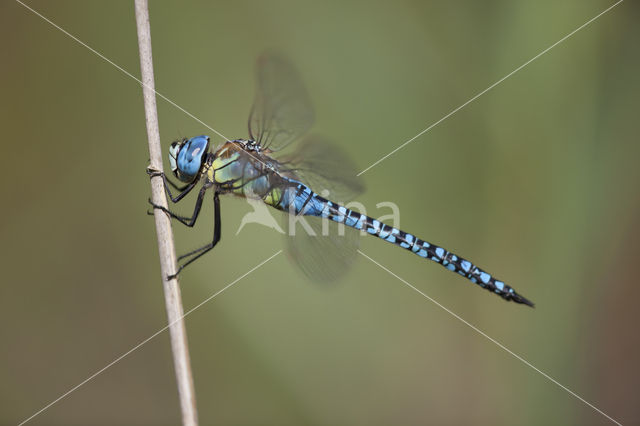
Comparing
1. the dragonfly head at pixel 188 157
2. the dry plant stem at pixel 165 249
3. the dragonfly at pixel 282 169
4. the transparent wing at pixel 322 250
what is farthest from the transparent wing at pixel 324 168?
the dry plant stem at pixel 165 249

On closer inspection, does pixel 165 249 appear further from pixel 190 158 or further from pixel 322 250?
pixel 322 250

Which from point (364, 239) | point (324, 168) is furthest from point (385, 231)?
point (324, 168)

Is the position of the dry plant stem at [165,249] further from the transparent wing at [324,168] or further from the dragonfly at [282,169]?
the transparent wing at [324,168]

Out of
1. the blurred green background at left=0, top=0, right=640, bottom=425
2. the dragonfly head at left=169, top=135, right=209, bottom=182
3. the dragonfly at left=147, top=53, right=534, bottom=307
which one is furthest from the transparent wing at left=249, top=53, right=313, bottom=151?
the blurred green background at left=0, top=0, right=640, bottom=425

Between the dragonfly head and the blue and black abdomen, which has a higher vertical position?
the dragonfly head

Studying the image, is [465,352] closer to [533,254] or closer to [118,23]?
[533,254]

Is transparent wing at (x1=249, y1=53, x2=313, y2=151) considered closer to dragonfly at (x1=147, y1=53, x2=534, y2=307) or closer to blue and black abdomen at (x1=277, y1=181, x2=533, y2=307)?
dragonfly at (x1=147, y1=53, x2=534, y2=307)
